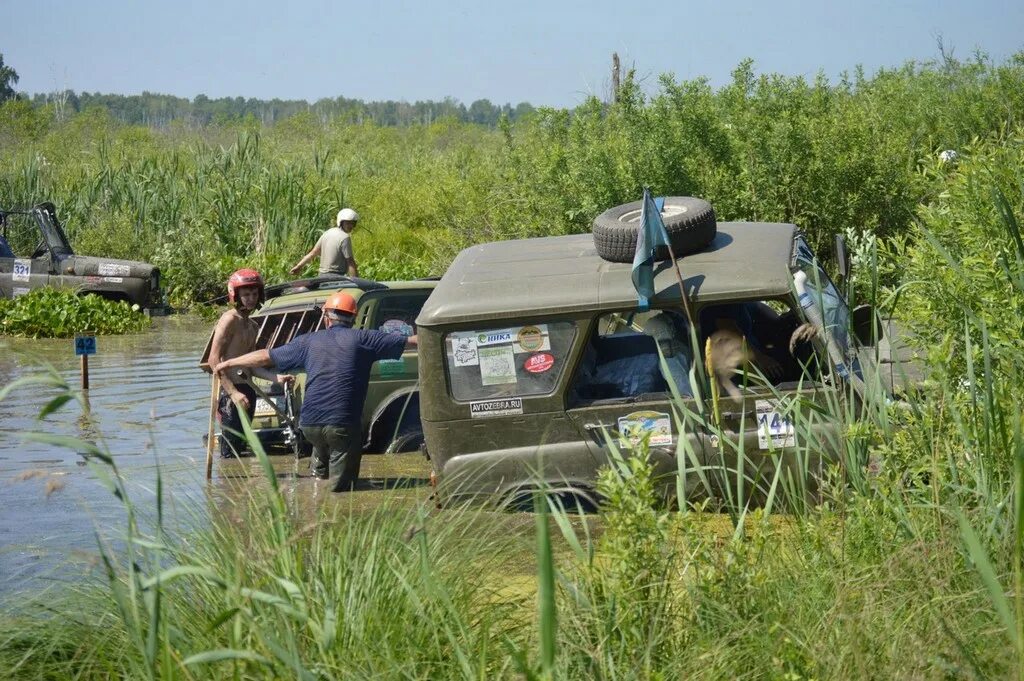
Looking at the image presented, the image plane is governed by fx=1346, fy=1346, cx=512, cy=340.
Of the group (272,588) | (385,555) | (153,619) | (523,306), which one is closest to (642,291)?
(523,306)

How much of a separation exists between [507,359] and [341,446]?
224 centimetres

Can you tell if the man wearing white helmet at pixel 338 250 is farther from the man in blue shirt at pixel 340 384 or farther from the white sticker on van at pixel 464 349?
the white sticker on van at pixel 464 349

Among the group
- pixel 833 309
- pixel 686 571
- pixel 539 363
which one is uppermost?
pixel 833 309

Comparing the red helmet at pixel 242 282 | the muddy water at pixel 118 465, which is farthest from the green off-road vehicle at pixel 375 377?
the red helmet at pixel 242 282

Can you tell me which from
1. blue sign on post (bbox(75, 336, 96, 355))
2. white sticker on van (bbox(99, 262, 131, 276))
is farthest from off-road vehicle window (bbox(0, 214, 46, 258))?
blue sign on post (bbox(75, 336, 96, 355))

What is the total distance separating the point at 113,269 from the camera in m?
23.9

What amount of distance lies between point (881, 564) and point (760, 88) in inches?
492

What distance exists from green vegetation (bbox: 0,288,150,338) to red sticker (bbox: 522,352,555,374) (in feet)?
52.2

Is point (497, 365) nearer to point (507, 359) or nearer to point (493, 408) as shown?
point (507, 359)

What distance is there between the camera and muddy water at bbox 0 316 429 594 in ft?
18.8

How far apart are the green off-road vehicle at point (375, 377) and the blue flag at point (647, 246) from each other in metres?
3.30

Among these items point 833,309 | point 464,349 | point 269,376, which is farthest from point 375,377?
point 833,309

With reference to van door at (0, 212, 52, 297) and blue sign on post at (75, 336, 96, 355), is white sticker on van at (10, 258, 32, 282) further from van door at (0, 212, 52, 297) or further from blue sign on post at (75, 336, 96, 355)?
blue sign on post at (75, 336, 96, 355)

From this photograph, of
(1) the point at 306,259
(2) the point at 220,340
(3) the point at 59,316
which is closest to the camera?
(2) the point at 220,340
